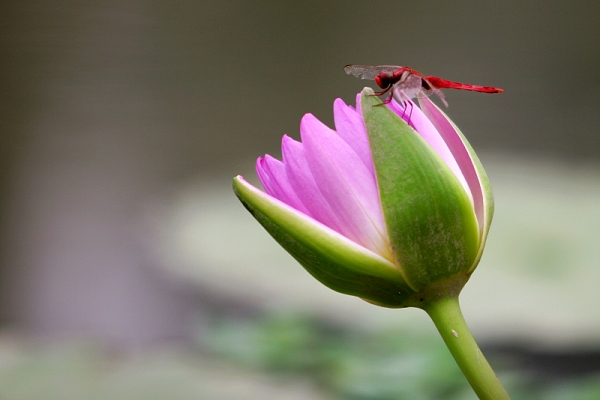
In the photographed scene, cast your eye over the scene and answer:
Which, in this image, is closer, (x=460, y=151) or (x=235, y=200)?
(x=460, y=151)

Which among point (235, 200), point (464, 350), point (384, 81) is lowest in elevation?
point (464, 350)

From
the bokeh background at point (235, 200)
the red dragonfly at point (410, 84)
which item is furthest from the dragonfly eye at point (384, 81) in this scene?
the bokeh background at point (235, 200)

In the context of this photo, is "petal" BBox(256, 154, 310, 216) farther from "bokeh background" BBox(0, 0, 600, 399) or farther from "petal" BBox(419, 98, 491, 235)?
"bokeh background" BBox(0, 0, 600, 399)

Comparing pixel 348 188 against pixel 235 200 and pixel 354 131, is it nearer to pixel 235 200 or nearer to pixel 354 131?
pixel 354 131

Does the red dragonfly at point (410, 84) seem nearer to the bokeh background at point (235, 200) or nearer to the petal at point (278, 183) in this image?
the petal at point (278, 183)

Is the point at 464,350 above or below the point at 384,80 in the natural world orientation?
below

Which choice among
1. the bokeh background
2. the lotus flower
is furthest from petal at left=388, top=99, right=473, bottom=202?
the bokeh background

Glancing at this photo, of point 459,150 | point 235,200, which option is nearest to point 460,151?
point 459,150
